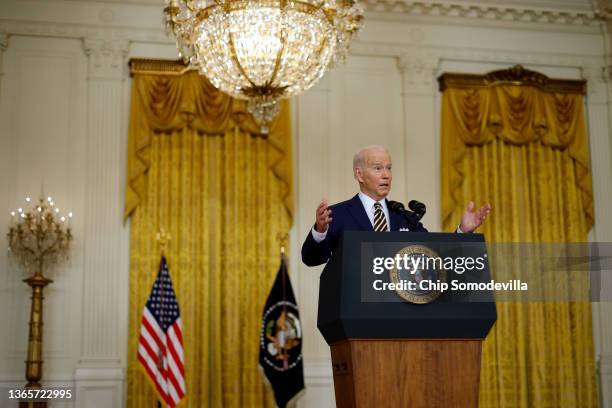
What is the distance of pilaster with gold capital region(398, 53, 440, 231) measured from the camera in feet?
32.3

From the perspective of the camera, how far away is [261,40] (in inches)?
266

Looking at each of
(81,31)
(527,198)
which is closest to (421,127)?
(527,198)

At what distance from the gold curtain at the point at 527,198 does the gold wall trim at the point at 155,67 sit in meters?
3.12

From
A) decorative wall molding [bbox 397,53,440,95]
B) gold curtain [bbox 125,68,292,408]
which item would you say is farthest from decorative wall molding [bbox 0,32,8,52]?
decorative wall molding [bbox 397,53,440,95]

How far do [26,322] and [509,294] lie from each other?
19.6 ft

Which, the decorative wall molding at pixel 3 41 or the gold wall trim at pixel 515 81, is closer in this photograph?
the decorative wall molding at pixel 3 41

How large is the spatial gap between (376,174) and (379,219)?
23 cm

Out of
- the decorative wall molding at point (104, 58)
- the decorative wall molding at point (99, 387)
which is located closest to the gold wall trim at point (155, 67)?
the decorative wall molding at point (104, 58)

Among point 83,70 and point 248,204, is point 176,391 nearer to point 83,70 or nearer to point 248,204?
point 248,204

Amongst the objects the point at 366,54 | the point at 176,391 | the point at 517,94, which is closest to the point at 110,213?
the point at 176,391

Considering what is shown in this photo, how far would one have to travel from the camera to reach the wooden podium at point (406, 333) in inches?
137

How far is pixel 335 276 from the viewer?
12.0 ft

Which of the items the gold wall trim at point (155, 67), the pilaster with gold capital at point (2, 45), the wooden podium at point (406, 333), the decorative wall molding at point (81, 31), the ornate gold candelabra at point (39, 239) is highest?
the decorative wall molding at point (81, 31)

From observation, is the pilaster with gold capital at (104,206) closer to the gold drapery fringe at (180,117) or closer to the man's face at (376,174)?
the gold drapery fringe at (180,117)
